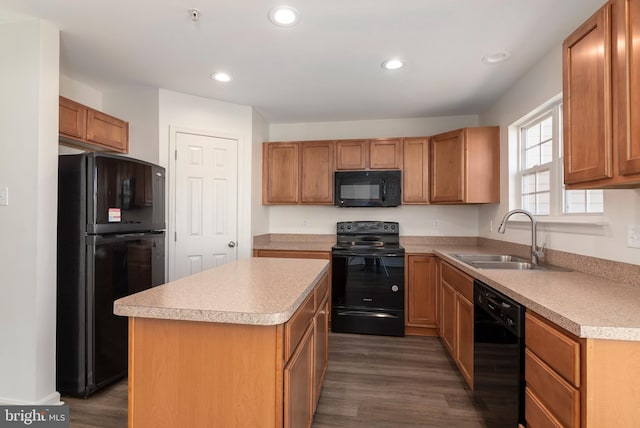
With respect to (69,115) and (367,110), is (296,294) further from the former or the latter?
(367,110)

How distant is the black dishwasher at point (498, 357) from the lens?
4.54 feet

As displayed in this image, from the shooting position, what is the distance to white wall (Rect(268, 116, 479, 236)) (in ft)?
12.2

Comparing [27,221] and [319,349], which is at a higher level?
[27,221]

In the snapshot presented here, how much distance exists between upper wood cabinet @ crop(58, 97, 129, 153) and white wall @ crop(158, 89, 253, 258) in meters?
0.37

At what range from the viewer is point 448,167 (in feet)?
10.8

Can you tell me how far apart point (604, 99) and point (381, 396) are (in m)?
2.07

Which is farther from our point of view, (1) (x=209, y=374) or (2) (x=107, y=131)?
(2) (x=107, y=131)

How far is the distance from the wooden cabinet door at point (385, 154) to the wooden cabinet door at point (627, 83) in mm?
2342

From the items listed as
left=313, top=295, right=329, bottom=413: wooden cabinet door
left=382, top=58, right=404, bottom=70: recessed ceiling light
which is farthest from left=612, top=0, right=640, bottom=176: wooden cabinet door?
Answer: left=313, top=295, right=329, bottom=413: wooden cabinet door

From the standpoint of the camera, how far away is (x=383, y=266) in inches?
126

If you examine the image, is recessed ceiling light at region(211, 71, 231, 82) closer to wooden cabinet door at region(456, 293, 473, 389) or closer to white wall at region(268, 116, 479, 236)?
white wall at region(268, 116, 479, 236)

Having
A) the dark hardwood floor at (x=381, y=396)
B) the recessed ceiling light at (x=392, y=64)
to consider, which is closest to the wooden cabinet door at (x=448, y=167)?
the recessed ceiling light at (x=392, y=64)

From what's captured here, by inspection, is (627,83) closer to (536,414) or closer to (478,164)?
(536,414)

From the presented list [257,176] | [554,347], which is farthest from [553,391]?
[257,176]
